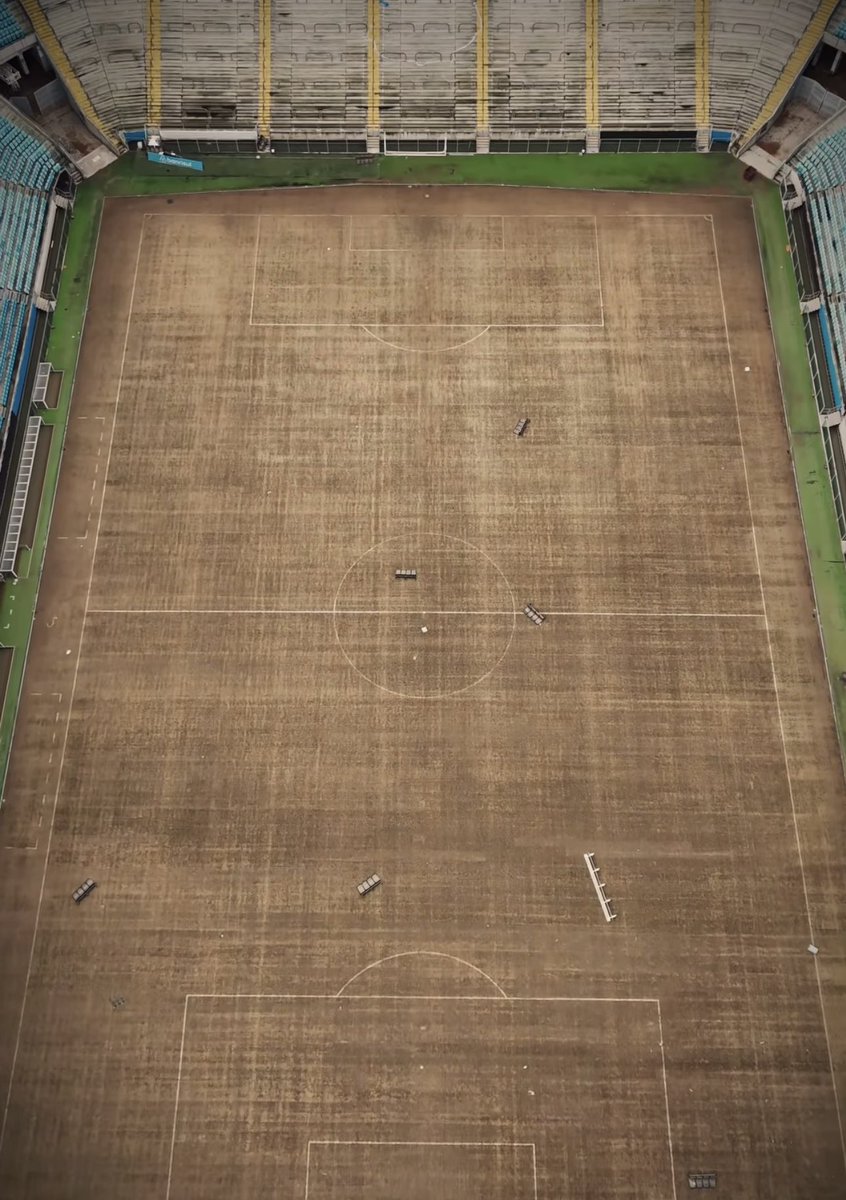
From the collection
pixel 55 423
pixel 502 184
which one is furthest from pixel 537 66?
pixel 55 423

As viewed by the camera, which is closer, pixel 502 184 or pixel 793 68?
pixel 502 184

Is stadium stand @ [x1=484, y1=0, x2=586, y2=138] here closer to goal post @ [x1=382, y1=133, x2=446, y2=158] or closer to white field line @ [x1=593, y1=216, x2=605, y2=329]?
goal post @ [x1=382, y1=133, x2=446, y2=158]

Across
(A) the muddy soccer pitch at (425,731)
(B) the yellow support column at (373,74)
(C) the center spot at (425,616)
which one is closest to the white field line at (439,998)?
(A) the muddy soccer pitch at (425,731)

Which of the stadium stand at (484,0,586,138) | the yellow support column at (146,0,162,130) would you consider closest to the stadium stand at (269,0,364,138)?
the yellow support column at (146,0,162,130)

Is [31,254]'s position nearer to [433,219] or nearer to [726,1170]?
[433,219]

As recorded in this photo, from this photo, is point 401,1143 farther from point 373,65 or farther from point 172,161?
point 373,65

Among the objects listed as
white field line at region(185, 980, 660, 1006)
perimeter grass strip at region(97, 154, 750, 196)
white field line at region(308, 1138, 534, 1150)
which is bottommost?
white field line at region(308, 1138, 534, 1150)
